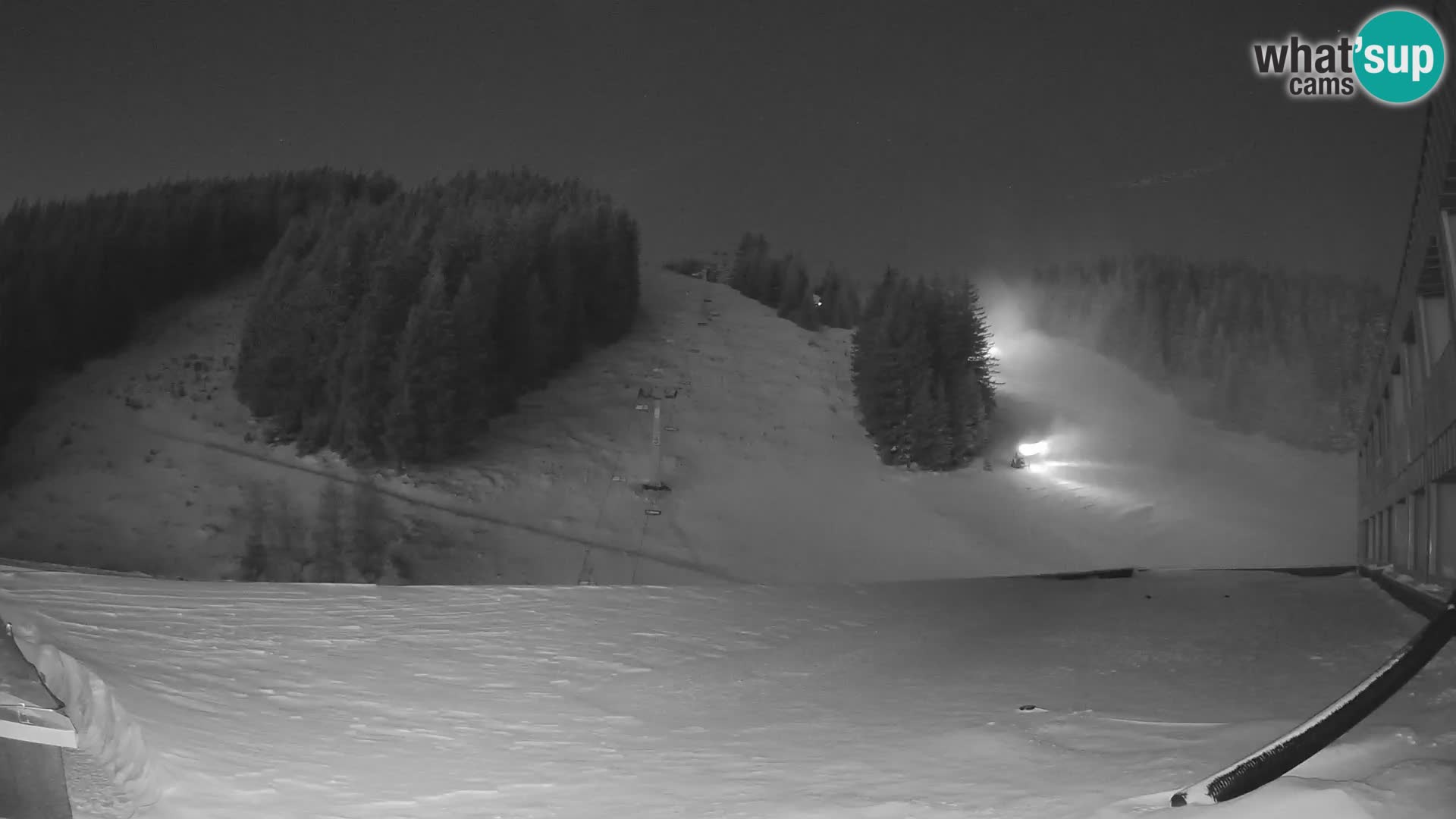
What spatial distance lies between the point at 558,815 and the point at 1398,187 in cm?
868

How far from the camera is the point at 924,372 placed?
963 centimetres

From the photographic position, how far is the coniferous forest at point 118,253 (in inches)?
328

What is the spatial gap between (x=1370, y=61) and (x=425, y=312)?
708cm

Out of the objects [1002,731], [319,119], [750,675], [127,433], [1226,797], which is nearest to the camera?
[1226,797]

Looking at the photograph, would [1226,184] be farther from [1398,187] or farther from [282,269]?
[282,269]

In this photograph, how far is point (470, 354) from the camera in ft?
29.7

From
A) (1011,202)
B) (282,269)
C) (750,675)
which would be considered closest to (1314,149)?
(1011,202)

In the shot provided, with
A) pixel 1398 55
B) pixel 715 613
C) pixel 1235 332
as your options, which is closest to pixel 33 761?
pixel 715 613

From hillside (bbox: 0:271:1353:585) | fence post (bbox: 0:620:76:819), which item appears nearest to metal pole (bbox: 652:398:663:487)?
hillside (bbox: 0:271:1353:585)

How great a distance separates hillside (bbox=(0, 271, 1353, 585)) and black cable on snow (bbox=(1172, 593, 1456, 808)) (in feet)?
24.1

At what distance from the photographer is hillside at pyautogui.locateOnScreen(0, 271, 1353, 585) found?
26.3 feet

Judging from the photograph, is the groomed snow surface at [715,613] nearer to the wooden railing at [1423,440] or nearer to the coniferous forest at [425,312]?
the coniferous forest at [425,312]

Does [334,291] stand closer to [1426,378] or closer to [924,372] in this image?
[924,372]

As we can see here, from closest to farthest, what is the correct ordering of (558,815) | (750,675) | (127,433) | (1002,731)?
(558,815) < (1002,731) < (750,675) < (127,433)
